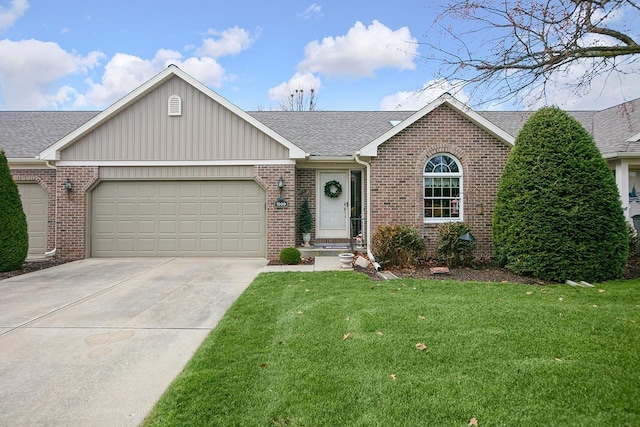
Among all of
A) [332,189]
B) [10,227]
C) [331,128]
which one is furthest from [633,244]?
[10,227]

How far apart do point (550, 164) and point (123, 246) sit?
37.2ft

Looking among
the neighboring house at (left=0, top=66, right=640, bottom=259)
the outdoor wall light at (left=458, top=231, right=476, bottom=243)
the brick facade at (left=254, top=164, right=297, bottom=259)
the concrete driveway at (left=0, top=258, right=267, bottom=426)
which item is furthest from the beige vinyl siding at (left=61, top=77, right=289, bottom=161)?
the outdoor wall light at (left=458, top=231, right=476, bottom=243)

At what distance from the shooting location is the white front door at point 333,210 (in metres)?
11.6

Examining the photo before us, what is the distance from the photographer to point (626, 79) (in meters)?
4.08

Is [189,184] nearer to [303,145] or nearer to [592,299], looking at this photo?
[303,145]

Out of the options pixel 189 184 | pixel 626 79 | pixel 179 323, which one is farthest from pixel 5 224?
pixel 626 79

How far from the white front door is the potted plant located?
447 millimetres

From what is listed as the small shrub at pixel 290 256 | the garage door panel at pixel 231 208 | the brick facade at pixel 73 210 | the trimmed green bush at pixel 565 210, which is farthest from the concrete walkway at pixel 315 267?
the brick facade at pixel 73 210

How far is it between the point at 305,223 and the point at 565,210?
665 centimetres

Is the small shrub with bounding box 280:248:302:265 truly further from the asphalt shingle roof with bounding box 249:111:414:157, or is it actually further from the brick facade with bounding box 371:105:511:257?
the asphalt shingle roof with bounding box 249:111:414:157

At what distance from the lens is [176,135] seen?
1059 cm

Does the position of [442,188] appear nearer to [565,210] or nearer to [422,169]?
[422,169]

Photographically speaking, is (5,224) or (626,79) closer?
(626,79)

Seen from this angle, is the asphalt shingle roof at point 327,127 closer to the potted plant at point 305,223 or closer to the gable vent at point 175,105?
the potted plant at point 305,223
